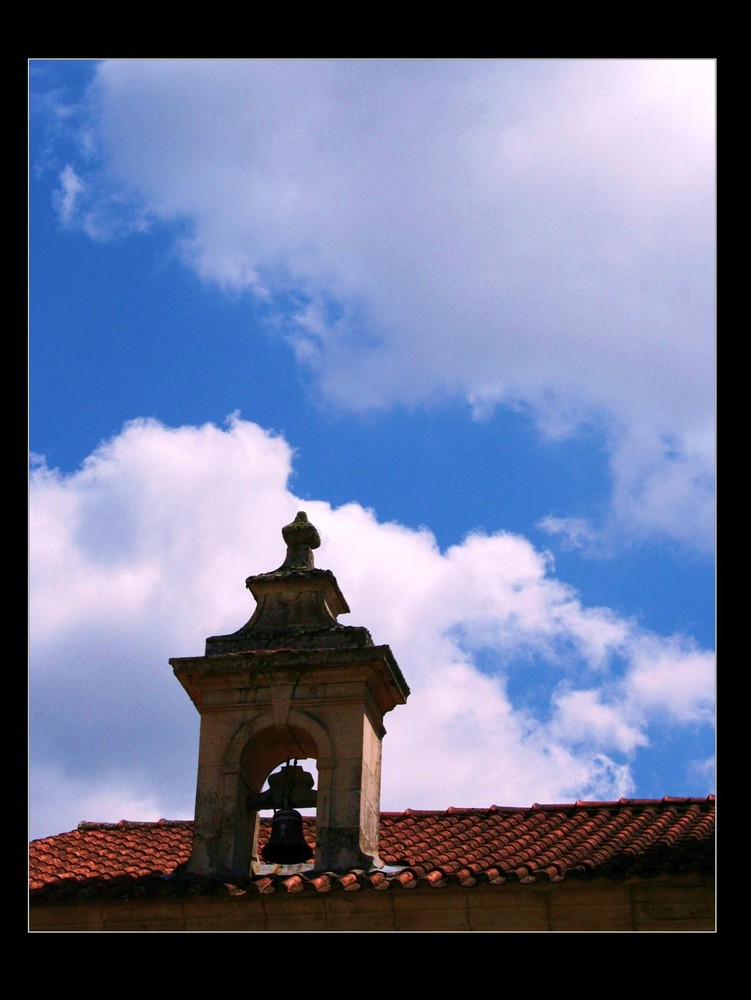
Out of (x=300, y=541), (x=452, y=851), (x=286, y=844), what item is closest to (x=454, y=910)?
(x=452, y=851)

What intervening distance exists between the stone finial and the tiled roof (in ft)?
8.16

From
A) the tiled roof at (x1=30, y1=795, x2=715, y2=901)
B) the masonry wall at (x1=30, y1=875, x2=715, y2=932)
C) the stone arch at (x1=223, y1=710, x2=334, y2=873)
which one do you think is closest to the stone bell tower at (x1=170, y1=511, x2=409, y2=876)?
the stone arch at (x1=223, y1=710, x2=334, y2=873)

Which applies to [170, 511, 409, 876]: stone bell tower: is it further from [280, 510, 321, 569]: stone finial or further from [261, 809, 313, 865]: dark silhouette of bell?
[280, 510, 321, 569]: stone finial

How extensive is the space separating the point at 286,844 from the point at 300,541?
2818mm

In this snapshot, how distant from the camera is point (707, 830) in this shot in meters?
12.0

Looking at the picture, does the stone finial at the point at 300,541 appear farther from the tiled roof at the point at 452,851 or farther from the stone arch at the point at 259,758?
the tiled roof at the point at 452,851

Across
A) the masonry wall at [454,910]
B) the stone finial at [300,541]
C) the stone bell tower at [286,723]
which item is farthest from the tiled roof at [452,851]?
the stone finial at [300,541]

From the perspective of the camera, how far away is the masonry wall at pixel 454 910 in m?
10.4

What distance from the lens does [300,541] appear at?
A: 13.2 meters

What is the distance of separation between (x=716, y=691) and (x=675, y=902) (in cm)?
509

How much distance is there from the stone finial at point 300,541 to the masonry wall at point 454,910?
330cm

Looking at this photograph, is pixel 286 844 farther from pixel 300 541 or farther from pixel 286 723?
pixel 300 541
